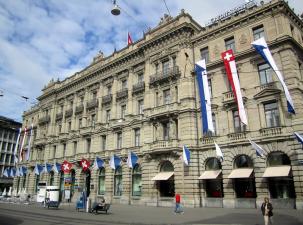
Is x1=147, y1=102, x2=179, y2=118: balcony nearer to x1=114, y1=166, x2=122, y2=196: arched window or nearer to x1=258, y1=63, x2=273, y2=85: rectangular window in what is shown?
x1=114, y1=166, x2=122, y2=196: arched window

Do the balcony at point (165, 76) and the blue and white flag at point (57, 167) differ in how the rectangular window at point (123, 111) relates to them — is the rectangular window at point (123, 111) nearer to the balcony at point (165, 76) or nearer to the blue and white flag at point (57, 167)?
the balcony at point (165, 76)

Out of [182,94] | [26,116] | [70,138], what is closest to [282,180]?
[182,94]

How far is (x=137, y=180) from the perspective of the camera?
126ft

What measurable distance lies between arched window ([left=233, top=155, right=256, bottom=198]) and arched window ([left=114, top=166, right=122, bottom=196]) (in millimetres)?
17020

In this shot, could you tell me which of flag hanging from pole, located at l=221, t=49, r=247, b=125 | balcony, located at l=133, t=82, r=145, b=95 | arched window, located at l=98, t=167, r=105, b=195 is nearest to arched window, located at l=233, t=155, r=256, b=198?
flag hanging from pole, located at l=221, t=49, r=247, b=125

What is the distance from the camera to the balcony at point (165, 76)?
36469mm

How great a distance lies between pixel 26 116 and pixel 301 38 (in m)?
61.4

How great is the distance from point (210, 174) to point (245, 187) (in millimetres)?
3768

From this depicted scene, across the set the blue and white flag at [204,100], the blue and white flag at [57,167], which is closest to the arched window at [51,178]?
the blue and white flag at [57,167]

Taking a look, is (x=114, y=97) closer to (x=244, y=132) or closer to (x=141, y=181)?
(x=141, y=181)

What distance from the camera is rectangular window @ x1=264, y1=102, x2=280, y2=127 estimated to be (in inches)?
1123

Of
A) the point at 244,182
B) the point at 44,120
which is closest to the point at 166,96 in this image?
the point at 244,182

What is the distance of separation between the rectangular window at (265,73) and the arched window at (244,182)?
815cm

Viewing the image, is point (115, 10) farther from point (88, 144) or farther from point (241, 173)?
point (88, 144)
